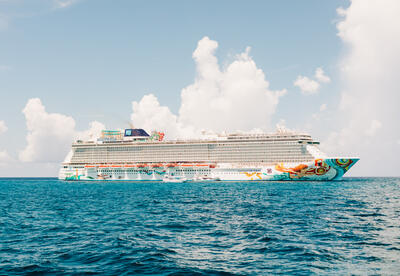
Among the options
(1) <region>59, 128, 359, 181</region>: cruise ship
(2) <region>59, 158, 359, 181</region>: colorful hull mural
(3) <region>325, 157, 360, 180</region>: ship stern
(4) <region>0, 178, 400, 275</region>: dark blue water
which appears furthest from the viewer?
(1) <region>59, 128, 359, 181</region>: cruise ship

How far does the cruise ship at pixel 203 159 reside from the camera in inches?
3164

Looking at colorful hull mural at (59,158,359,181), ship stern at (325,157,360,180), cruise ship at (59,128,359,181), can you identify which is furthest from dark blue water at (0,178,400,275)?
cruise ship at (59,128,359,181)

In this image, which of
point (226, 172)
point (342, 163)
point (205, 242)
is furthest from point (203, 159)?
point (205, 242)

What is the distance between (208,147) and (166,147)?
1496 centimetres

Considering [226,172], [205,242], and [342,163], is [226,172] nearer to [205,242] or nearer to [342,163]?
[342,163]

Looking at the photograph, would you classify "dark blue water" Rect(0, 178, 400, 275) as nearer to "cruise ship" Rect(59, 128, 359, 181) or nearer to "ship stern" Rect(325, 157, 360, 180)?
"ship stern" Rect(325, 157, 360, 180)

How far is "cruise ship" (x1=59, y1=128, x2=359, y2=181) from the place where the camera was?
264 ft

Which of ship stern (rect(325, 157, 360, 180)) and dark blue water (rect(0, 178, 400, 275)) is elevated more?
ship stern (rect(325, 157, 360, 180))

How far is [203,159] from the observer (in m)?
100

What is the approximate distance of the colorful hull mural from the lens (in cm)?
7756

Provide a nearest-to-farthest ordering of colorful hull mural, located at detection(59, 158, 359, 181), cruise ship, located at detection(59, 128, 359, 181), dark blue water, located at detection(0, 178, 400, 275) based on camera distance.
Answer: dark blue water, located at detection(0, 178, 400, 275) < colorful hull mural, located at detection(59, 158, 359, 181) < cruise ship, located at detection(59, 128, 359, 181)

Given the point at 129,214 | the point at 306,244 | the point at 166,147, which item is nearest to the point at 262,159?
the point at 166,147

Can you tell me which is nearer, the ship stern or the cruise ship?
the ship stern

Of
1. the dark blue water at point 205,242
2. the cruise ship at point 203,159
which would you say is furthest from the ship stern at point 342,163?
the dark blue water at point 205,242
